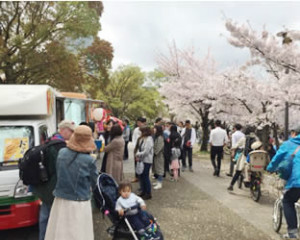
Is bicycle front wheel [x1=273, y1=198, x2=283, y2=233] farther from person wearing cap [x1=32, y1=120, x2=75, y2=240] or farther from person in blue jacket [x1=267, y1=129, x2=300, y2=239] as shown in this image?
person wearing cap [x1=32, y1=120, x2=75, y2=240]

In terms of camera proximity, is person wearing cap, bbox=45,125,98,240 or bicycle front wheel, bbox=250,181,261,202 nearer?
person wearing cap, bbox=45,125,98,240

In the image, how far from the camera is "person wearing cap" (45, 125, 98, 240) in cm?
272

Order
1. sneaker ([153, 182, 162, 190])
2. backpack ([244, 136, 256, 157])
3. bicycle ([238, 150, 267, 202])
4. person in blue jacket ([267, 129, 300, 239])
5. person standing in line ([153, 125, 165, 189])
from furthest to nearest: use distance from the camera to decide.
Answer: sneaker ([153, 182, 162, 190]), person standing in line ([153, 125, 165, 189]), backpack ([244, 136, 256, 157]), bicycle ([238, 150, 267, 202]), person in blue jacket ([267, 129, 300, 239])

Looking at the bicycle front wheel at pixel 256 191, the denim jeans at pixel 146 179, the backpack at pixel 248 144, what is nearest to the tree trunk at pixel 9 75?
the denim jeans at pixel 146 179

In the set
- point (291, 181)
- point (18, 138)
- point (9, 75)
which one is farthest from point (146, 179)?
point (9, 75)

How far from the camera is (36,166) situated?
2.94 metres

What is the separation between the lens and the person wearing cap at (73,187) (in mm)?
2717

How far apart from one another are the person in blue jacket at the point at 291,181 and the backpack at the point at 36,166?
2.91 meters

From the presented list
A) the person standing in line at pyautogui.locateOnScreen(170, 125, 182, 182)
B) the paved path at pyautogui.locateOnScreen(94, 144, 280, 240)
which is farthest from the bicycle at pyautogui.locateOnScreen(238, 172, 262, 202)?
the person standing in line at pyautogui.locateOnScreen(170, 125, 182, 182)

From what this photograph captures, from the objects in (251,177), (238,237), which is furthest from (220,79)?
(238,237)

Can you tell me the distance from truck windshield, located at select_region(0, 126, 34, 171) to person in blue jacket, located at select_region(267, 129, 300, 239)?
3.71 meters

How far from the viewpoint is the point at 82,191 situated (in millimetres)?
2771

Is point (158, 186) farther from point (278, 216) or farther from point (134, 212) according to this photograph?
point (134, 212)

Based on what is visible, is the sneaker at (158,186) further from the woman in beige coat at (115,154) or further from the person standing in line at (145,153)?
the woman in beige coat at (115,154)
